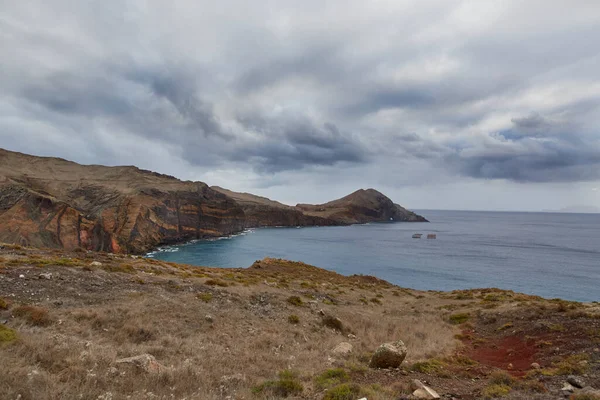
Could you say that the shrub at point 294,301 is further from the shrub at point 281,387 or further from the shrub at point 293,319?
the shrub at point 281,387

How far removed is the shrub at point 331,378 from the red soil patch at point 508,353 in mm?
7850

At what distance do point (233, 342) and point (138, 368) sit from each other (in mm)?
5244

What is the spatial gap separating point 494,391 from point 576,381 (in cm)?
318

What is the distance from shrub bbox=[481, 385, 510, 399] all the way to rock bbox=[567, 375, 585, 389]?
7.25 ft

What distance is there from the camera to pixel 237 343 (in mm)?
Result: 13258

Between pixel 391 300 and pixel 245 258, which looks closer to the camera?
pixel 391 300

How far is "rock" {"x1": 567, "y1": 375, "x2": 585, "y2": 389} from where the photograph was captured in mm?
9515

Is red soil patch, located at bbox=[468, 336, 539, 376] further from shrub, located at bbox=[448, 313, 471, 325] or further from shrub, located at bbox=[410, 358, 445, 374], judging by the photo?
shrub, located at bbox=[448, 313, 471, 325]

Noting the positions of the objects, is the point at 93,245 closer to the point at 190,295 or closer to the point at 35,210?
the point at 35,210

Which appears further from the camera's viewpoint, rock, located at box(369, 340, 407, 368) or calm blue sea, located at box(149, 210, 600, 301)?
calm blue sea, located at box(149, 210, 600, 301)

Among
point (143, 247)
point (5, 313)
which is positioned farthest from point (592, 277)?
point (143, 247)

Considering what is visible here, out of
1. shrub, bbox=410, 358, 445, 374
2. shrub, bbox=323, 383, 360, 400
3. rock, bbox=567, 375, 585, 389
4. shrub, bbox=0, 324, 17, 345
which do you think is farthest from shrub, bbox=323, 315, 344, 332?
shrub, bbox=0, 324, 17, 345

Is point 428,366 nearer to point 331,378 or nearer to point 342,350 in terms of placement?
point 342,350

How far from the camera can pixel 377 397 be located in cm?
795
